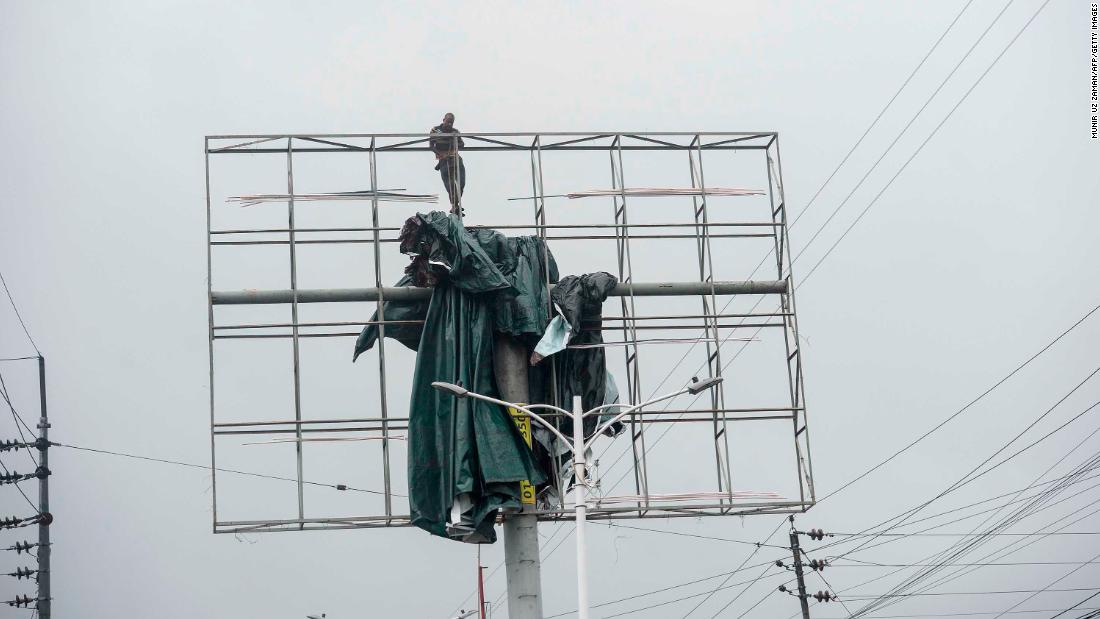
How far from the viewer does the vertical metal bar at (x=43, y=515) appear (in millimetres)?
39031

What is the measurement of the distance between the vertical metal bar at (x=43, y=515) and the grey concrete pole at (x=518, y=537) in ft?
59.2

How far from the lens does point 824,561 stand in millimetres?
46406

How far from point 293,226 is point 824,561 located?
80.3 feet

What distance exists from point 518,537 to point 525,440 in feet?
4.68

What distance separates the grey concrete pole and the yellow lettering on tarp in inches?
10.2

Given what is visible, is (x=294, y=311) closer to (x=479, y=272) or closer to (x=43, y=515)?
(x=479, y=272)

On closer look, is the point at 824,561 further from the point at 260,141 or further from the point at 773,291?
the point at 260,141

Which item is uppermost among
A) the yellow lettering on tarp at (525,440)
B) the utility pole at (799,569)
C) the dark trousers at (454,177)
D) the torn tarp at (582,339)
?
the dark trousers at (454,177)

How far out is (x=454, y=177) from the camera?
87.4 ft

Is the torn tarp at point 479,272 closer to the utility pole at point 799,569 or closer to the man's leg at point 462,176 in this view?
the man's leg at point 462,176

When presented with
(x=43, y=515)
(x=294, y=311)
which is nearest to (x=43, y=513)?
(x=43, y=515)

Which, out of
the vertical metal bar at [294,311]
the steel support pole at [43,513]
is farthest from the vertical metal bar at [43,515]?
the vertical metal bar at [294,311]

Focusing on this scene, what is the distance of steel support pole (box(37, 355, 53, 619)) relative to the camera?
3903cm

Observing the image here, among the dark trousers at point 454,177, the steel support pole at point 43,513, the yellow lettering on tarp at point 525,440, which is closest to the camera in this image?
the yellow lettering on tarp at point 525,440
